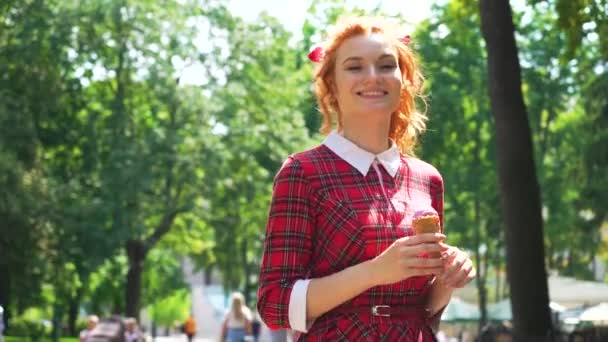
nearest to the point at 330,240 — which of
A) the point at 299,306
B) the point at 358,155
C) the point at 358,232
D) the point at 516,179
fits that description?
the point at 358,232

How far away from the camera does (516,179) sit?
59.2 ft

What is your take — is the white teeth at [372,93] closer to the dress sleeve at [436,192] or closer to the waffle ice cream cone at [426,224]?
the dress sleeve at [436,192]

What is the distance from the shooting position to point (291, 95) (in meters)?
47.2

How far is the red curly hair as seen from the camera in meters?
4.01

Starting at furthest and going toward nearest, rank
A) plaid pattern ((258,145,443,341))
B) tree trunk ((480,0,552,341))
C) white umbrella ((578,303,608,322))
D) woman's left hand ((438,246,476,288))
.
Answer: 1. white umbrella ((578,303,608,322))
2. tree trunk ((480,0,552,341))
3. plaid pattern ((258,145,443,341))
4. woman's left hand ((438,246,476,288))

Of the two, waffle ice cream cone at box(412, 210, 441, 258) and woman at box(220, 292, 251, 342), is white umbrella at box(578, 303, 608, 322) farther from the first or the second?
waffle ice cream cone at box(412, 210, 441, 258)

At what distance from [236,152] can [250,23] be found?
4.69 meters

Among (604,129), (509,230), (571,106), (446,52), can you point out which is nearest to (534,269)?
(509,230)

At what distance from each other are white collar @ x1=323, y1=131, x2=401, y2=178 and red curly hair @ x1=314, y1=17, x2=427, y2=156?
123mm

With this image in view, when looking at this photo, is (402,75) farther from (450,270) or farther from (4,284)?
(4,284)

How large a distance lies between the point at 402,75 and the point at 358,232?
1.98 ft

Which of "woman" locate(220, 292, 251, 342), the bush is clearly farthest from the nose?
the bush

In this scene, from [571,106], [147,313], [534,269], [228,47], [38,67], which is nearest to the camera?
[534,269]

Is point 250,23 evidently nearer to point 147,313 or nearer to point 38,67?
point 38,67
